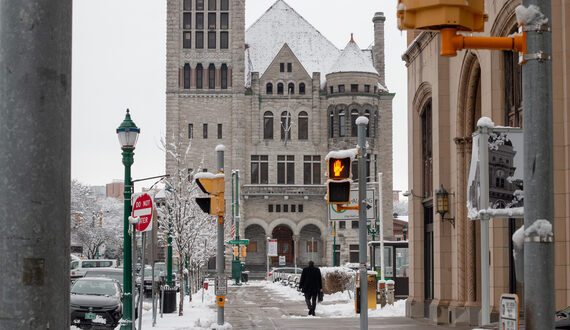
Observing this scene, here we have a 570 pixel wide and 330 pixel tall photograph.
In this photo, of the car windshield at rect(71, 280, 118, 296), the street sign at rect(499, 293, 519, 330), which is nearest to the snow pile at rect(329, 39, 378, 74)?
the car windshield at rect(71, 280, 118, 296)

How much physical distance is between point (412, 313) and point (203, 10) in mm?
66014

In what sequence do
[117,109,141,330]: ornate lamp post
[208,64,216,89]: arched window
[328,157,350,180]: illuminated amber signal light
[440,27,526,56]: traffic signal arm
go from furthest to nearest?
[208,64,216,89]: arched window → [117,109,141,330]: ornate lamp post → [328,157,350,180]: illuminated amber signal light → [440,27,526,56]: traffic signal arm

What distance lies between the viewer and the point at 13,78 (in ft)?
8.14

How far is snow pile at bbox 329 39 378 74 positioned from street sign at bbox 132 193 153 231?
7493 cm

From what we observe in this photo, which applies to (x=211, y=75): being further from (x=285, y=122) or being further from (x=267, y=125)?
(x=285, y=122)

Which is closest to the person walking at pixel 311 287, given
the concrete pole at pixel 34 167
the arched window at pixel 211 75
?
the concrete pole at pixel 34 167

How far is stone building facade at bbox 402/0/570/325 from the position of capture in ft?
55.0

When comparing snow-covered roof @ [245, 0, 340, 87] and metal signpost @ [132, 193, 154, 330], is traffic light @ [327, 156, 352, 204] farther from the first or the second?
snow-covered roof @ [245, 0, 340, 87]

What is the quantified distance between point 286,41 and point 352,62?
38.5 feet

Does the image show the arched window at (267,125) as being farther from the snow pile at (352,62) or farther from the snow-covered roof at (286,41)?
the snow pile at (352,62)

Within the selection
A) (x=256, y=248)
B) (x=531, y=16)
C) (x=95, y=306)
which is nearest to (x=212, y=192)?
(x=95, y=306)

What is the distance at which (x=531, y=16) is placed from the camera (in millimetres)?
5871

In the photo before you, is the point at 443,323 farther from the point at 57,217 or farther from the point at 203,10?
the point at 203,10

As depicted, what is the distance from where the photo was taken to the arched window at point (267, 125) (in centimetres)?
9144
